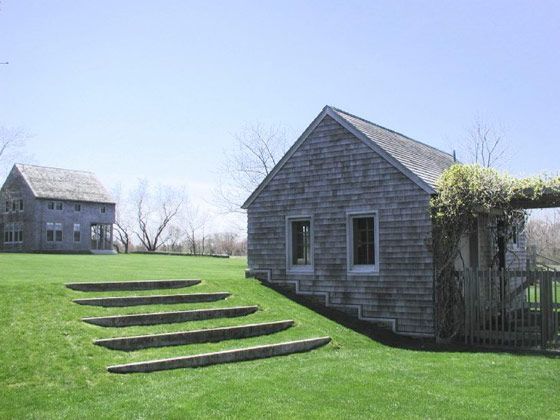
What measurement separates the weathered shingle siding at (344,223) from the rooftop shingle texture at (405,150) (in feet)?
1.15

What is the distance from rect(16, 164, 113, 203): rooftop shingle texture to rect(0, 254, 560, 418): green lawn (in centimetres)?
3571

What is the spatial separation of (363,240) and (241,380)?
7971 millimetres

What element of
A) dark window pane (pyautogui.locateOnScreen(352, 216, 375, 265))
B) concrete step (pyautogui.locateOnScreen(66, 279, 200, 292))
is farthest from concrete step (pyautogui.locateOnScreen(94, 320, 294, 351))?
dark window pane (pyautogui.locateOnScreen(352, 216, 375, 265))

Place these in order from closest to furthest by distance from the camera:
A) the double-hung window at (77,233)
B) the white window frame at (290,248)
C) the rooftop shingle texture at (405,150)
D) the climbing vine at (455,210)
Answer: the climbing vine at (455,210) → the rooftop shingle texture at (405,150) → the white window frame at (290,248) → the double-hung window at (77,233)

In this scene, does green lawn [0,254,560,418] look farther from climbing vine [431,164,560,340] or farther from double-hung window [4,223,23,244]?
double-hung window [4,223,23,244]

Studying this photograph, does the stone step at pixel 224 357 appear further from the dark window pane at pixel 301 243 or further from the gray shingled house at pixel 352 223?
the dark window pane at pixel 301 243

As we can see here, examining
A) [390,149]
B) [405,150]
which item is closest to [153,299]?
[390,149]

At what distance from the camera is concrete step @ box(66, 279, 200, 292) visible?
508 inches

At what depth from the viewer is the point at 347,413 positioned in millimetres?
6914

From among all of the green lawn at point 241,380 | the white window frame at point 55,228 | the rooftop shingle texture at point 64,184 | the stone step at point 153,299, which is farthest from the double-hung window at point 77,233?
the green lawn at point 241,380

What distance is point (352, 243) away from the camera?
15695mm

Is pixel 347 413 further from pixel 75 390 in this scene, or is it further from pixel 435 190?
pixel 435 190

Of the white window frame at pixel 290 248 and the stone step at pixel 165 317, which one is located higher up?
the white window frame at pixel 290 248

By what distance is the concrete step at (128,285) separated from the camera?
42.3 feet
